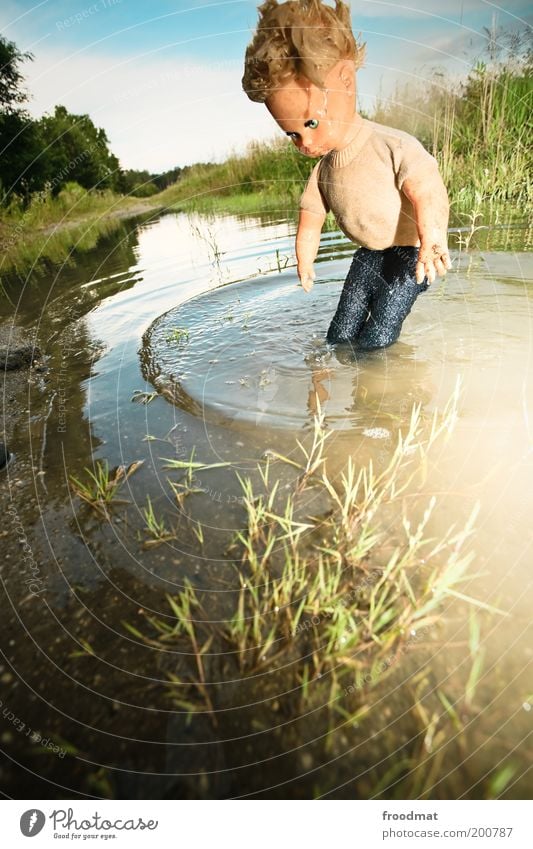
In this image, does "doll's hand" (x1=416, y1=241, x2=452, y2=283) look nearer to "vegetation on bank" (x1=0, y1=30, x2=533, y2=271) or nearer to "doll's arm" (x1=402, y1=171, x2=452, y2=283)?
"doll's arm" (x1=402, y1=171, x2=452, y2=283)

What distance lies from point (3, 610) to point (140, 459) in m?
0.84

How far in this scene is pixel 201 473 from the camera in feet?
6.45

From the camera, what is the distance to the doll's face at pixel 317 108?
1.95 m

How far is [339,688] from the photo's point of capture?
3.73 feet

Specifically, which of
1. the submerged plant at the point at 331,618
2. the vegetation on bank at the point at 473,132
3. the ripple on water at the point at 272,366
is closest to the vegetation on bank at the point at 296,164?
the vegetation on bank at the point at 473,132

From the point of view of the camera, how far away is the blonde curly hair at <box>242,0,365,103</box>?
6.22 feet

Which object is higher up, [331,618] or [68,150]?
[68,150]

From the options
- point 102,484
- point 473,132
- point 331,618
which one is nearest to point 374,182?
point 102,484

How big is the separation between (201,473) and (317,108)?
1756 mm

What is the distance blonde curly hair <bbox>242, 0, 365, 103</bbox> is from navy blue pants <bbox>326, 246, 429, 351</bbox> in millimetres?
1073

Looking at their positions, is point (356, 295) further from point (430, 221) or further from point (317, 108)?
point (317, 108)

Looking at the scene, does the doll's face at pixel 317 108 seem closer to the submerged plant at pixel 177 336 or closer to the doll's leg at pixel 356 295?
the doll's leg at pixel 356 295
